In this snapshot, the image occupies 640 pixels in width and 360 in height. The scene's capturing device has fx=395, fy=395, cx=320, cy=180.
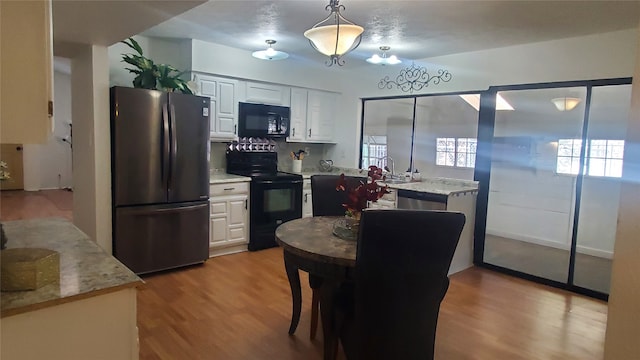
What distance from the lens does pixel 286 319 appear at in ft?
9.77

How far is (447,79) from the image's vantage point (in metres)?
4.63

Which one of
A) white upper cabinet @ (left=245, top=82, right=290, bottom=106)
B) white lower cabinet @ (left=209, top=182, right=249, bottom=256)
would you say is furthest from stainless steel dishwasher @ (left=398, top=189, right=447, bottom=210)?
white upper cabinet @ (left=245, top=82, right=290, bottom=106)

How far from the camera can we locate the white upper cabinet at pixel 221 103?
4434 mm

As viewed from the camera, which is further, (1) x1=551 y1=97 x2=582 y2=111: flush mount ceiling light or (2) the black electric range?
(2) the black electric range

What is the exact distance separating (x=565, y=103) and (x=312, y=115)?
9.93ft

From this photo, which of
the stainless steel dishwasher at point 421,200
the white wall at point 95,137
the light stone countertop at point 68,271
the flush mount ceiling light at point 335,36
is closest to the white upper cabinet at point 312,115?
the stainless steel dishwasher at point 421,200

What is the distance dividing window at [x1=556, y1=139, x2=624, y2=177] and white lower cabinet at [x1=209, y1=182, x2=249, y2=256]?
3.46 meters

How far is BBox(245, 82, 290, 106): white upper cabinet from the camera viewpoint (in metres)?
4.84

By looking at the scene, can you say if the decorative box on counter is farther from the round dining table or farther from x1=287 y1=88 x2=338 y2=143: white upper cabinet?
x1=287 y1=88 x2=338 y2=143: white upper cabinet

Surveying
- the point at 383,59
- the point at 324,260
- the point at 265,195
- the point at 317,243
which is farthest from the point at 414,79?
the point at 324,260

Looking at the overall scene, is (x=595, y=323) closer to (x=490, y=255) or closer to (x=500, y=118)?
(x=490, y=255)

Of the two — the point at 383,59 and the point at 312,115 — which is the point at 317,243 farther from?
the point at 312,115

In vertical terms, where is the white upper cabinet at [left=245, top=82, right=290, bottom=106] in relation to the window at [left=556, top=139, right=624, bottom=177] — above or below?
above

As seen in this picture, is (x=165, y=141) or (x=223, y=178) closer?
(x=165, y=141)
